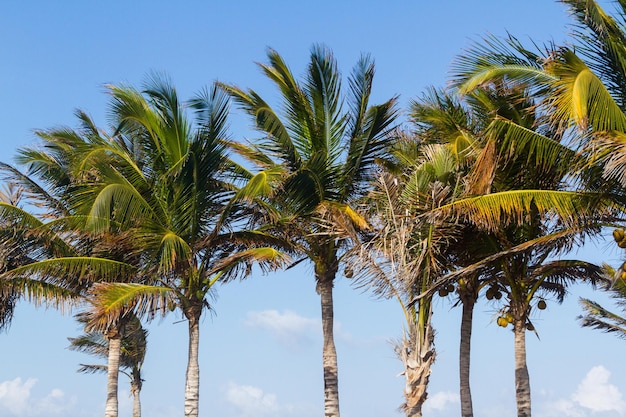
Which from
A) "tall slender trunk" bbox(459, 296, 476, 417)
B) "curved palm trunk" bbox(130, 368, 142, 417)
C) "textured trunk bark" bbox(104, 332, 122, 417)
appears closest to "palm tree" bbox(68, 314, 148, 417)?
"curved palm trunk" bbox(130, 368, 142, 417)

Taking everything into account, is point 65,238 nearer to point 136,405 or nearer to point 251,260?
point 251,260

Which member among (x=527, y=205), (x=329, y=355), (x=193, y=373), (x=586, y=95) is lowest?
(x=193, y=373)

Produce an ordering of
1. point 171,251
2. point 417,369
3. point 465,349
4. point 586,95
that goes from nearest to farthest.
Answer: point 586,95
point 417,369
point 171,251
point 465,349

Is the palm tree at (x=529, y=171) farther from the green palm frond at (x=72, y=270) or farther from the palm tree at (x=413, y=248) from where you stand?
the green palm frond at (x=72, y=270)

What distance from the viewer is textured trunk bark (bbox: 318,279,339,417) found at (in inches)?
734

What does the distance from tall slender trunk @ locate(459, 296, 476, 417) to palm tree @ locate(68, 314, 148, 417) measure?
16321 millimetres

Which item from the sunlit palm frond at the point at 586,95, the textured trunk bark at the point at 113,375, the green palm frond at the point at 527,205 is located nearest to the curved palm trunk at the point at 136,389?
the textured trunk bark at the point at 113,375

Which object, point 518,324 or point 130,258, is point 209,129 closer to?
point 130,258

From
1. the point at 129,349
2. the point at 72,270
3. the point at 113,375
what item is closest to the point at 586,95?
the point at 72,270

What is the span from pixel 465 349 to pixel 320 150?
16.9ft

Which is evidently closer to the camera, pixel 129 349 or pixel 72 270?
pixel 72 270

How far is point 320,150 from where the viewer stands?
750 inches

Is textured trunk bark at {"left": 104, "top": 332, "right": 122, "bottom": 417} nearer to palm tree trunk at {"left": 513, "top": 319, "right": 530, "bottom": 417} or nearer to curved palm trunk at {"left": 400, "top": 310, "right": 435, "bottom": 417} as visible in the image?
curved palm trunk at {"left": 400, "top": 310, "right": 435, "bottom": 417}

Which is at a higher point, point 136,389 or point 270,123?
point 270,123
